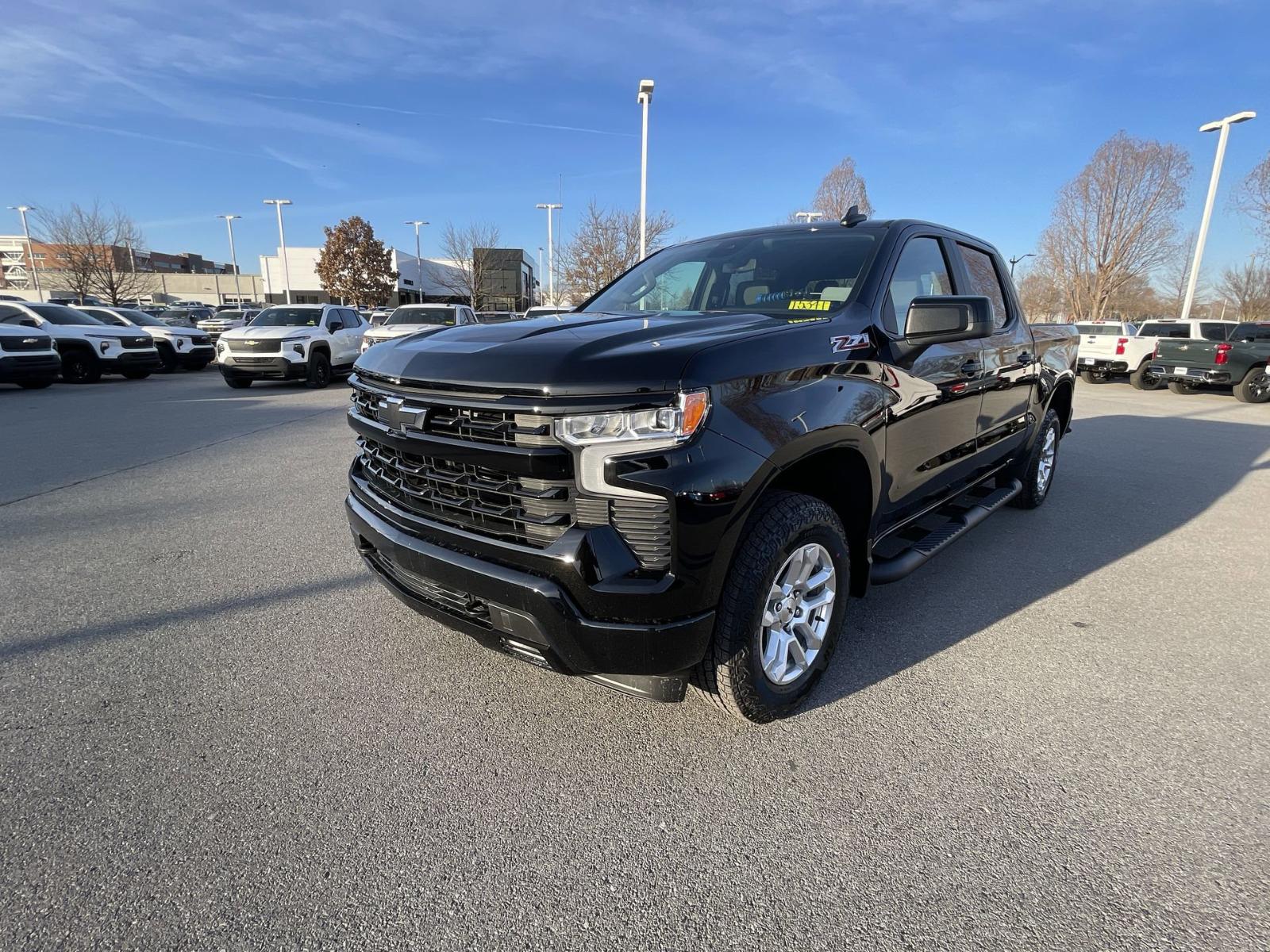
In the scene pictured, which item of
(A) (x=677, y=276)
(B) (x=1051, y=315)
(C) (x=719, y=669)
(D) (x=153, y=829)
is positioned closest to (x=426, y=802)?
(D) (x=153, y=829)

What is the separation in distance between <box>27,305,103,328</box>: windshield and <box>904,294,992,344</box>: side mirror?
17.7m

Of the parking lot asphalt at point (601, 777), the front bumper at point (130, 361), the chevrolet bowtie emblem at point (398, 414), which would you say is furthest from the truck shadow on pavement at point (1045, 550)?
the front bumper at point (130, 361)

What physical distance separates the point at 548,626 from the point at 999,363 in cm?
330

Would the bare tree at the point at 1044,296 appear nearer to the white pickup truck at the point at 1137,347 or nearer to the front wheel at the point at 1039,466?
the white pickup truck at the point at 1137,347

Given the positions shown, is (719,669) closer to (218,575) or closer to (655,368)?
(655,368)

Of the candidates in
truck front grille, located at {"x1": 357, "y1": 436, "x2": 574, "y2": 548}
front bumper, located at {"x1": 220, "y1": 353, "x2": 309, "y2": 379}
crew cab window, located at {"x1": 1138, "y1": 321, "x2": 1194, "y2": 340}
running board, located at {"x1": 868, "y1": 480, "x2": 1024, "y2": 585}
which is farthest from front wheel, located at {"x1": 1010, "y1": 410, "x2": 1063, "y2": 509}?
crew cab window, located at {"x1": 1138, "y1": 321, "x2": 1194, "y2": 340}

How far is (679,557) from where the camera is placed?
1.95 m

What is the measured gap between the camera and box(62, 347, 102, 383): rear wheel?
47.4 feet

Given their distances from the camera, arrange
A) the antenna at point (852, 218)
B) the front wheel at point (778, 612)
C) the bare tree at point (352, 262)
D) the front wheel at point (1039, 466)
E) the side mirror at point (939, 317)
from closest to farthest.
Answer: the front wheel at point (778, 612)
the side mirror at point (939, 317)
the antenna at point (852, 218)
the front wheel at point (1039, 466)
the bare tree at point (352, 262)

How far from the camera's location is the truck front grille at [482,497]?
2.02 metres

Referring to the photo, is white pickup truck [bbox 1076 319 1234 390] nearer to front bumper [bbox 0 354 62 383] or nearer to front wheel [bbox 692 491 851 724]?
front wheel [bbox 692 491 851 724]

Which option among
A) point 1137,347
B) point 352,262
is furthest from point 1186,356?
point 352,262

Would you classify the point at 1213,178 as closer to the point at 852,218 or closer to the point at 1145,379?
the point at 1145,379

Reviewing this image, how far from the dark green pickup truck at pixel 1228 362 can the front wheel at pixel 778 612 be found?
53.5 ft
